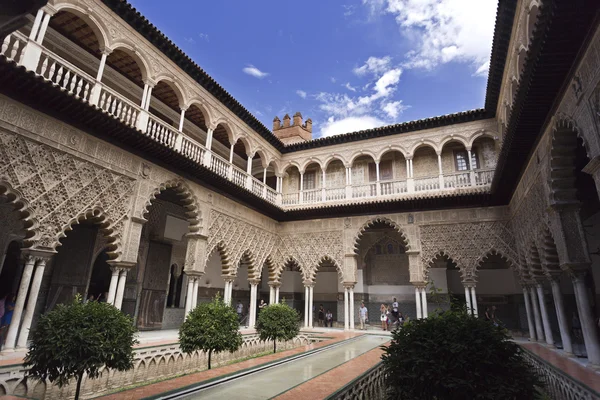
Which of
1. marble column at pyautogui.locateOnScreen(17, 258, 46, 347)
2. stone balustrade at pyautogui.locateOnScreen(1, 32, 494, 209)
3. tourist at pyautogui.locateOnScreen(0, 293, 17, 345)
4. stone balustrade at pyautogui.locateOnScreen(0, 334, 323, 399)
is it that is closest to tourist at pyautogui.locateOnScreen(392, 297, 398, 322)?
stone balustrade at pyautogui.locateOnScreen(1, 32, 494, 209)

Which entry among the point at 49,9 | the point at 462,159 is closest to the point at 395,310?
the point at 462,159

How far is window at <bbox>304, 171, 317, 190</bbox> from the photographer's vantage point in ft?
49.6

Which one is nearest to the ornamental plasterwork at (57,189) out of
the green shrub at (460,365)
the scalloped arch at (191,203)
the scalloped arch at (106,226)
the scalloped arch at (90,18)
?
the scalloped arch at (106,226)

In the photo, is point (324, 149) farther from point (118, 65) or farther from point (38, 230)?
point (38, 230)

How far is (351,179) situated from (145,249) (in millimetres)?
7916

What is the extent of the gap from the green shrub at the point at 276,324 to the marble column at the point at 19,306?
4.49 metres

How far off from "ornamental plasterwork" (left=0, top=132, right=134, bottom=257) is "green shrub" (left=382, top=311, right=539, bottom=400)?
20.7 ft

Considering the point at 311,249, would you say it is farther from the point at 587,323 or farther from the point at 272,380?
the point at 272,380

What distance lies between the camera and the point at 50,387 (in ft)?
16.3

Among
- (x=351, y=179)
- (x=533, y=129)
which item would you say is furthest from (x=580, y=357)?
(x=351, y=179)

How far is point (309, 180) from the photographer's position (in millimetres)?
15203

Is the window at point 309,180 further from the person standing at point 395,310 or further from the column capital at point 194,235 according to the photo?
the column capital at point 194,235

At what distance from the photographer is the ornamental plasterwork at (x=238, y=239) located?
34.3 ft

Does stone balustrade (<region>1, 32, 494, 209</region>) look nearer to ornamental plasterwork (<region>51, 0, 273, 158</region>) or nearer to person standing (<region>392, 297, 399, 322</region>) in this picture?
ornamental plasterwork (<region>51, 0, 273, 158</region>)
